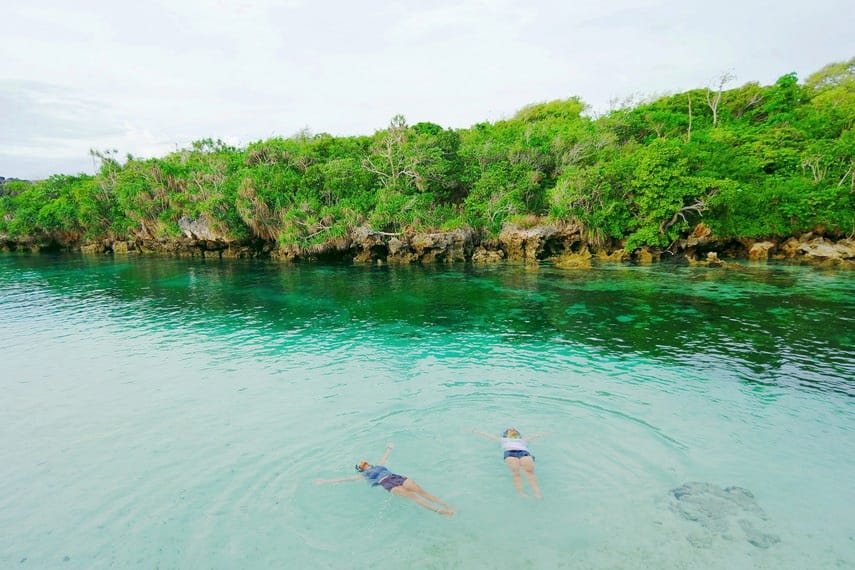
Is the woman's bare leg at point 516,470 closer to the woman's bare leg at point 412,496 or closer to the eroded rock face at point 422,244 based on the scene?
the woman's bare leg at point 412,496

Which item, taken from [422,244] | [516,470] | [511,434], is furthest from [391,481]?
[422,244]

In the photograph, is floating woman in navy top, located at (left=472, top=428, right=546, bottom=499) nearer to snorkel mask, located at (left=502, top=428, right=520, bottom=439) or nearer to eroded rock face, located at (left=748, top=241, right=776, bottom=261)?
snorkel mask, located at (left=502, top=428, right=520, bottom=439)

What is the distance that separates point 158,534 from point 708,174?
41.3 metres

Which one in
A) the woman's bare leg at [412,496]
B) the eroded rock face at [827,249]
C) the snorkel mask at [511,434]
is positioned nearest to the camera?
the woman's bare leg at [412,496]

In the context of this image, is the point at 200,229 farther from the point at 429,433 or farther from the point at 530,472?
the point at 530,472

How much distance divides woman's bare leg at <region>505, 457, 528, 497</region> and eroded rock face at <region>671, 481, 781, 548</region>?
2.45 m

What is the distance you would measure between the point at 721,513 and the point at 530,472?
3.01 m

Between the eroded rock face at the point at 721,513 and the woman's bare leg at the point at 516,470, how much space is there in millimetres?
2446

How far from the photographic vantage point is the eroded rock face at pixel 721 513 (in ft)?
21.5

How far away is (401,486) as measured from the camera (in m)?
7.62

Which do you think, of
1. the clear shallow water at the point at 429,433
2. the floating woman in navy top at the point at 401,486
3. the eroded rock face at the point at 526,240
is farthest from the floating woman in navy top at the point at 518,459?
the eroded rock face at the point at 526,240

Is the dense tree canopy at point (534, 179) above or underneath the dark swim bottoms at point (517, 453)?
above

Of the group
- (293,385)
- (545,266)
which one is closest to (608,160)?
(545,266)

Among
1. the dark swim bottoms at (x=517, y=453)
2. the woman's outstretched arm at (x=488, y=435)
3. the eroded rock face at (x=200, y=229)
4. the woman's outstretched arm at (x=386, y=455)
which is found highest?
the eroded rock face at (x=200, y=229)
